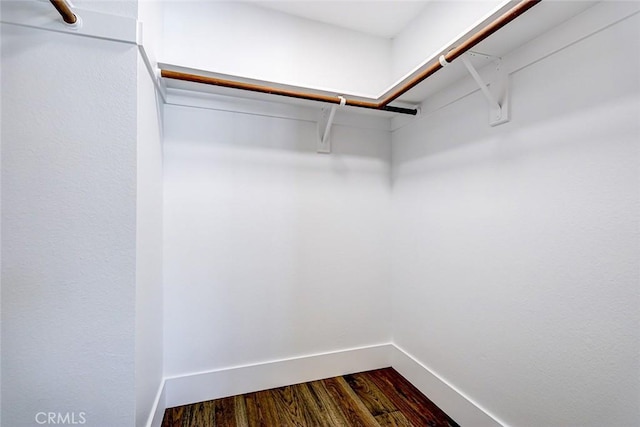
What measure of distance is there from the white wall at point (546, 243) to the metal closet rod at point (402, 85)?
294 mm

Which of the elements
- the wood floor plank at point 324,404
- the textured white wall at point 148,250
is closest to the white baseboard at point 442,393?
the wood floor plank at point 324,404

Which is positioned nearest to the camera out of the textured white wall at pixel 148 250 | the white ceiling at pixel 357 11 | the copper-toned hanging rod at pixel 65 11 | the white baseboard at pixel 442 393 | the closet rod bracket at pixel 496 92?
the copper-toned hanging rod at pixel 65 11

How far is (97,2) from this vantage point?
3.27 feet

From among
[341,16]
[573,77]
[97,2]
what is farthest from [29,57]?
[573,77]

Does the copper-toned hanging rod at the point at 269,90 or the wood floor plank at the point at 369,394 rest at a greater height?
the copper-toned hanging rod at the point at 269,90

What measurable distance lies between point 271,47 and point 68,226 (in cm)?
148

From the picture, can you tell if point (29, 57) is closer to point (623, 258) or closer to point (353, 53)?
point (353, 53)

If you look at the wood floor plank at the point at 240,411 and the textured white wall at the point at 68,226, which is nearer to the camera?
the textured white wall at the point at 68,226

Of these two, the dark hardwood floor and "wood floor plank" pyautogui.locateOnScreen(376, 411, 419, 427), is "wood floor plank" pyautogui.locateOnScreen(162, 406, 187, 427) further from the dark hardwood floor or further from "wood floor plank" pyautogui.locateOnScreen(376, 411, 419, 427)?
"wood floor plank" pyautogui.locateOnScreen(376, 411, 419, 427)

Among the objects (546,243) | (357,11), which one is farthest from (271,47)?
(546,243)

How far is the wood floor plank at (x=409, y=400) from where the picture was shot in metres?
1.55

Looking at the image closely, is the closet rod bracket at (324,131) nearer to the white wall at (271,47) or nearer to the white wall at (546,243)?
the white wall at (271,47)

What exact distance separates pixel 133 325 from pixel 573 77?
1862mm

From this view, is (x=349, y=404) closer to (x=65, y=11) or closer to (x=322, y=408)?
(x=322, y=408)
